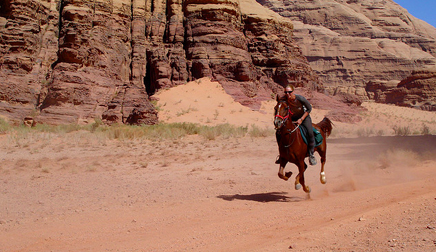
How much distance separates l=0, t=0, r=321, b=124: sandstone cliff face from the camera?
2622 cm

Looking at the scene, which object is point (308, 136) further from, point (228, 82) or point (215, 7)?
point (215, 7)

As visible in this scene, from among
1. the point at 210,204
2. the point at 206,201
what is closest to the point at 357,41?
the point at 206,201

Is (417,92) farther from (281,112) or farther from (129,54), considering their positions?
(281,112)

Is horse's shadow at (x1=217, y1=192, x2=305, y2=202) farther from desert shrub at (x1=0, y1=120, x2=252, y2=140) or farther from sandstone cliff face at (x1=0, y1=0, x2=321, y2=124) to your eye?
sandstone cliff face at (x1=0, y1=0, x2=321, y2=124)

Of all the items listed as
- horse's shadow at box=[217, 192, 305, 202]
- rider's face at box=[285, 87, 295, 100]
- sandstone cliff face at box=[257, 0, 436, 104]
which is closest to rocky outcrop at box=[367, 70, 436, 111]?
sandstone cliff face at box=[257, 0, 436, 104]

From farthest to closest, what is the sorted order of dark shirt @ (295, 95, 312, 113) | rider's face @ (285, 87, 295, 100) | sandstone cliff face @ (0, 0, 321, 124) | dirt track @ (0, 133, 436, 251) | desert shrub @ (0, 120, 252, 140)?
sandstone cliff face @ (0, 0, 321, 124)
desert shrub @ (0, 120, 252, 140)
dark shirt @ (295, 95, 312, 113)
rider's face @ (285, 87, 295, 100)
dirt track @ (0, 133, 436, 251)

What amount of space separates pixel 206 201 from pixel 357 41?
91.5 m

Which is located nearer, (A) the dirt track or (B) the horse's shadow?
(A) the dirt track

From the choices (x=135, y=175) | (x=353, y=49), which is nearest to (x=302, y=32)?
(x=353, y=49)

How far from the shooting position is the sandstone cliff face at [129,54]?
26.2 meters

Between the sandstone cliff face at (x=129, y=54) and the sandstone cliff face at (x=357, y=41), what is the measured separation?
120 ft

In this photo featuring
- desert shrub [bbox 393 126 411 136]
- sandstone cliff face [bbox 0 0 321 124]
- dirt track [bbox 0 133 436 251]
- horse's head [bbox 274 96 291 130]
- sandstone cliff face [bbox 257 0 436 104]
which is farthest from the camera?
sandstone cliff face [bbox 257 0 436 104]

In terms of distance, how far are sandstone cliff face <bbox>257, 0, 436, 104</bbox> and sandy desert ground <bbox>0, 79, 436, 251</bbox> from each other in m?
64.9

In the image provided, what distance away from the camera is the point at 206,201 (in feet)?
23.9
